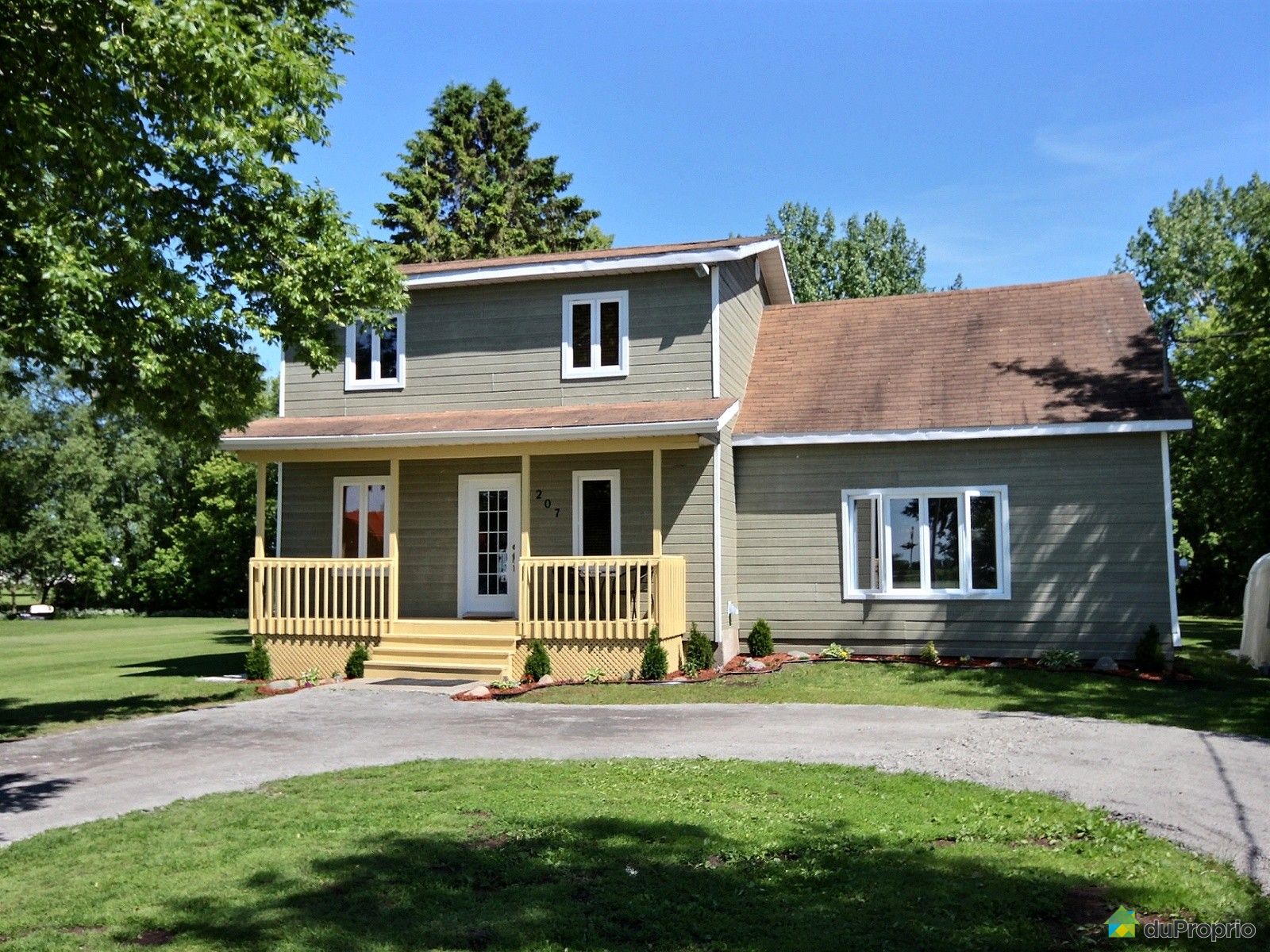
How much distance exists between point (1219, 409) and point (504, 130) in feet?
81.0

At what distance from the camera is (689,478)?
1700cm

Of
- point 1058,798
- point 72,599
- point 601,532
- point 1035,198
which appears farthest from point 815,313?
point 72,599

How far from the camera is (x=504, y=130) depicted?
3781 cm

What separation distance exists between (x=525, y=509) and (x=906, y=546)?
5.98m

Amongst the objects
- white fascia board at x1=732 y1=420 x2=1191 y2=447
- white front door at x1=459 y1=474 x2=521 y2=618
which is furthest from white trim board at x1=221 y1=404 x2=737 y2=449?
white front door at x1=459 y1=474 x2=521 y2=618

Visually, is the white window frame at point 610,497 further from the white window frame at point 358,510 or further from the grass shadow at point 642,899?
the grass shadow at point 642,899

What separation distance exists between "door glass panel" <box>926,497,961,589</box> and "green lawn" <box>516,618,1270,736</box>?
157 cm

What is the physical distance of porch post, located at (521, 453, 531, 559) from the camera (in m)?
16.4

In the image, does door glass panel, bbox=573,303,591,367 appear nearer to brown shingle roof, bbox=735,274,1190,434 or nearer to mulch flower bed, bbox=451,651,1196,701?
brown shingle roof, bbox=735,274,1190,434

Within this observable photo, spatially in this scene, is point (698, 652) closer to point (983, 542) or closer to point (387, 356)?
point (983, 542)

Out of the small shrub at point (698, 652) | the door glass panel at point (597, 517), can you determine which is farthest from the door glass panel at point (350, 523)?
the small shrub at point (698, 652)

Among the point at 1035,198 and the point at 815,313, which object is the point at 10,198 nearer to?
the point at 815,313

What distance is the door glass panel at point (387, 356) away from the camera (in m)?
18.9

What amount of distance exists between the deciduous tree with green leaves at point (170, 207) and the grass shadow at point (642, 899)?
502cm
